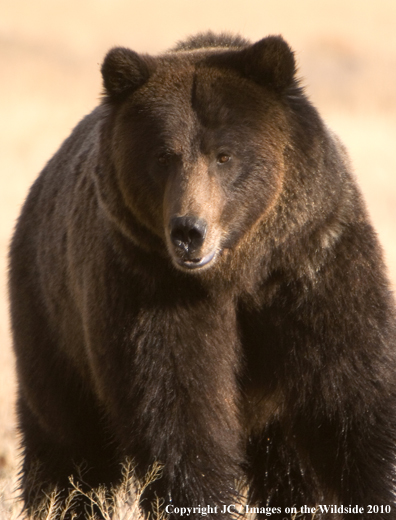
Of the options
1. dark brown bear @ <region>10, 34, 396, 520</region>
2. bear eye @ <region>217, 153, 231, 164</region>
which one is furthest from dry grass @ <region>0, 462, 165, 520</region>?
bear eye @ <region>217, 153, 231, 164</region>

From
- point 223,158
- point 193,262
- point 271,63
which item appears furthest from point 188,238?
point 271,63

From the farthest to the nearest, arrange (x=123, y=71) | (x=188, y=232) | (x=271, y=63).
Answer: (x=123, y=71)
(x=271, y=63)
(x=188, y=232)

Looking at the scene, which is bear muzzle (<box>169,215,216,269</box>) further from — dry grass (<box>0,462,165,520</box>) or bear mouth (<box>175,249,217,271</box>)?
dry grass (<box>0,462,165,520</box>)

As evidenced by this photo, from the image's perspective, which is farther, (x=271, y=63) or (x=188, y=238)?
(x=271, y=63)

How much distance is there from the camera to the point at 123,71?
190 inches

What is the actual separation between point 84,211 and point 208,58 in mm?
1105

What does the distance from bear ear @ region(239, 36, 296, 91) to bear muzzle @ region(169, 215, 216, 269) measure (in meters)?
0.87

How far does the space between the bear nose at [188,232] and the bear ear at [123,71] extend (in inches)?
35.6

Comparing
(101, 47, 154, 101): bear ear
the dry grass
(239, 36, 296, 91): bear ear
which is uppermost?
(239, 36, 296, 91): bear ear

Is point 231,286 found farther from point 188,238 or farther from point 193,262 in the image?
point 188,238

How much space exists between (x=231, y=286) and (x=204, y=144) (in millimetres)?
743

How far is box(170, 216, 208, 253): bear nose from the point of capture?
4.31 metres

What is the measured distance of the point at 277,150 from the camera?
4695mm

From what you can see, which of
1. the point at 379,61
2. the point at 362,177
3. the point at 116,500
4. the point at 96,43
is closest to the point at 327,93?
the point at 379,61
